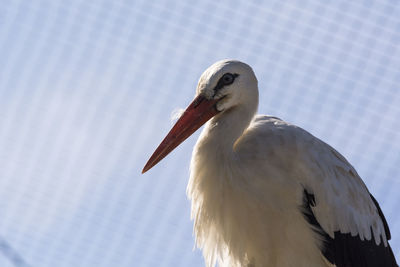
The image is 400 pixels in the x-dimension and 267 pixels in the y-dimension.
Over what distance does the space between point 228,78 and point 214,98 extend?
98 millimetres

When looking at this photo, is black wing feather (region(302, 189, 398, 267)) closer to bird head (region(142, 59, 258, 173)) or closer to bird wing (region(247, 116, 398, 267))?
bird wing (region(247, 116, 398, 267))

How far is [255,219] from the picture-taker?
2.23m

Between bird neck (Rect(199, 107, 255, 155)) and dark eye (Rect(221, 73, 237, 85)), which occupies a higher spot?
dark eye (Rect(221, 73, 237, 85))

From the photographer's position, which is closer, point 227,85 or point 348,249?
point 227,85

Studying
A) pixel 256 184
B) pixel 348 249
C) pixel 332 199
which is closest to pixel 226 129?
pixel 256 184

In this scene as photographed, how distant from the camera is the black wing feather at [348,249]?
2.28 m

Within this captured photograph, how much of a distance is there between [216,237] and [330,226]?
48cm

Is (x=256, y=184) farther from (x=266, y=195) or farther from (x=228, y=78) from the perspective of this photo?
(x=228, y=78)

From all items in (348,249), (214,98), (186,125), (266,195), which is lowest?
(348,249)

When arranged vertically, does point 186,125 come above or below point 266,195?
above

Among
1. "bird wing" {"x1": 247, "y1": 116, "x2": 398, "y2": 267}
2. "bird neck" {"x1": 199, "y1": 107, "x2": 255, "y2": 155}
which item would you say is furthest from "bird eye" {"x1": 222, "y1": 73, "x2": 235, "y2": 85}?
"bird wing" {"x1": 247, "y1": 116, "x2": 398, "y2": 267}

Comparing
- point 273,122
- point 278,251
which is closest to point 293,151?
point 273,122

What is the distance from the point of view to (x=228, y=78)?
7.46 ft

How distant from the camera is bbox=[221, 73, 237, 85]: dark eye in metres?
2.26
